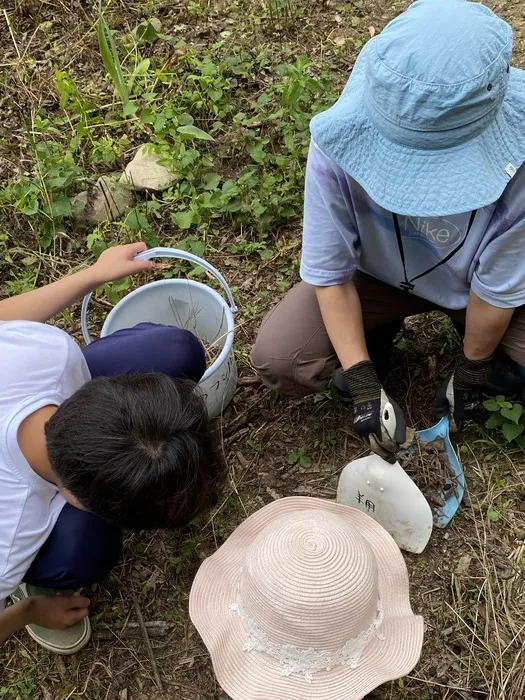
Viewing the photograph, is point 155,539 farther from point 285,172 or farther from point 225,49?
point 225,49

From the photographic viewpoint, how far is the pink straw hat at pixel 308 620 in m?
1.06

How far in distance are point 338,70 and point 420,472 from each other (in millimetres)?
1638

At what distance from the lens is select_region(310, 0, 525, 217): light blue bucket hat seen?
90 centimetres

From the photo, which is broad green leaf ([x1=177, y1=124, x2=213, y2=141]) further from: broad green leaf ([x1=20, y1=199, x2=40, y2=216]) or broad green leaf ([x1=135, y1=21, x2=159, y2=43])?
broad green leaf ([x1=135, y1=21, x2=159, y2=43])

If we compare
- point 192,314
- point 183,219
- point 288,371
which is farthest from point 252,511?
point 183,219

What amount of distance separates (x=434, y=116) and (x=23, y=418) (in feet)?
2.86

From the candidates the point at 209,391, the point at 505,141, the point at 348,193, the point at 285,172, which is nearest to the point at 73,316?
the point at 209,391

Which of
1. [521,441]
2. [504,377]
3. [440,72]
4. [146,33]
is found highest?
[440,72]

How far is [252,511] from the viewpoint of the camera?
165 centimetres

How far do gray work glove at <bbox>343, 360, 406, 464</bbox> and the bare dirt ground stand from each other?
23 centimetres

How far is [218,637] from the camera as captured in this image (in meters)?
1.21

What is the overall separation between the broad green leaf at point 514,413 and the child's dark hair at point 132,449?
2.61ft

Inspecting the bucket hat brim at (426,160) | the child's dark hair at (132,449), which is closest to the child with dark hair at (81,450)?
the child's dark hair at (132,449)

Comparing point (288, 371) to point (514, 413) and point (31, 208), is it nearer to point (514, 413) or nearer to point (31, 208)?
point (514, 413)
